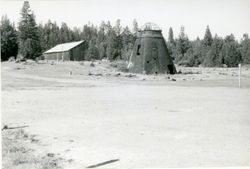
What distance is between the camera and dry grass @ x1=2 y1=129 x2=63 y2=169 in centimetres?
648

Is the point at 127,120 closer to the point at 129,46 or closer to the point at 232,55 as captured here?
the point at 232,55

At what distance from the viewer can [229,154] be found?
7406 millimetres

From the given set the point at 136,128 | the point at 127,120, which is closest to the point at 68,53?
the point at 127,120

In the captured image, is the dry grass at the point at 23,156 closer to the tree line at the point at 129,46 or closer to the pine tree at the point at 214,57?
the tree line at the point at 129,46

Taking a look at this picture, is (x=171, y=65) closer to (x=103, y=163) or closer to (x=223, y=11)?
(x=223, y=11)

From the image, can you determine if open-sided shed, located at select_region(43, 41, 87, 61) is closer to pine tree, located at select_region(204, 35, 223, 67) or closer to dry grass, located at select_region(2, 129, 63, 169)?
pine tree, located at select_region(204, 35, 223, 67)

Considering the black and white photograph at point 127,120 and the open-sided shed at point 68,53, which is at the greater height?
the open-sided shed at point 68,53

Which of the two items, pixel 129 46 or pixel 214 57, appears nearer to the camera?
pixel 214 57

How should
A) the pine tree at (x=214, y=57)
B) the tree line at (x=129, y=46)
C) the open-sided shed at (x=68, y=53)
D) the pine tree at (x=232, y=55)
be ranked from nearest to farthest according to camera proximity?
the open-sided shed at (x=68, y=53) < the tree line at (x=129, y=46) < the pine tree at (x=232, y=55) < the pine tree at (x=214, y=57)

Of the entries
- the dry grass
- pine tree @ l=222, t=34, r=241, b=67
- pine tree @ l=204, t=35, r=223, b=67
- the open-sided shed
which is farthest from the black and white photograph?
pine tree @ l=204, t=35, r=223, b=67

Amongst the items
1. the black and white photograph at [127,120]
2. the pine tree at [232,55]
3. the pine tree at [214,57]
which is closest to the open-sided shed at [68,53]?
the pine tree at [214,57]

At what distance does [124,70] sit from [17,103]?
74.8 feet

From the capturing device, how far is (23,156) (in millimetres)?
6910

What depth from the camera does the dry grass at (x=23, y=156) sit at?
6477 millimetres
